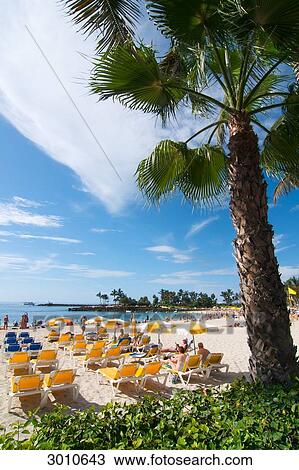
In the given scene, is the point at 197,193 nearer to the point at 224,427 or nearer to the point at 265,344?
the point at 265,344

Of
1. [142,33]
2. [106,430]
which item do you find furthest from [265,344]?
[142,33]

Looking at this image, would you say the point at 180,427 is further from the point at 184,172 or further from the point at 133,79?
the point at 184,172

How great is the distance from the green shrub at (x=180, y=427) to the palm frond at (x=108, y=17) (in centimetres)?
442

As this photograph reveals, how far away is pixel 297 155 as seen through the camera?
5.56m

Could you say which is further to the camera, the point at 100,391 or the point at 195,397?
the point at 100,391

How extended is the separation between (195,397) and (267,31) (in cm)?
438

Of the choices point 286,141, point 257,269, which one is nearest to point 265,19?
point 286,141

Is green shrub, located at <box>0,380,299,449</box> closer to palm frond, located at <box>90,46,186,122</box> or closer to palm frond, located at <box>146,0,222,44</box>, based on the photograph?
palm frond, located at <box>90,46,186,122</box>

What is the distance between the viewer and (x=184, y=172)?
6.29 meters

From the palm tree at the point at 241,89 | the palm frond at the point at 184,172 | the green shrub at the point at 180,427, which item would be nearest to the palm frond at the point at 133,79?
the palm tree at the point at 241,89

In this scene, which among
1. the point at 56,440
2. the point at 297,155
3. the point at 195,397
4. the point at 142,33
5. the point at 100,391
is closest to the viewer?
the point at 56,440

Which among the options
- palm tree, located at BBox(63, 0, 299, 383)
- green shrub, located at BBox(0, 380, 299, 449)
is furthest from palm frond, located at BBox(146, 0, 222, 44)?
green shrub, located at BBox(0, 380, 299, 449)

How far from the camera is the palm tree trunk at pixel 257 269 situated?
12.8 feet

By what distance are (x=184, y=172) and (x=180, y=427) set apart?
15.6 feet
